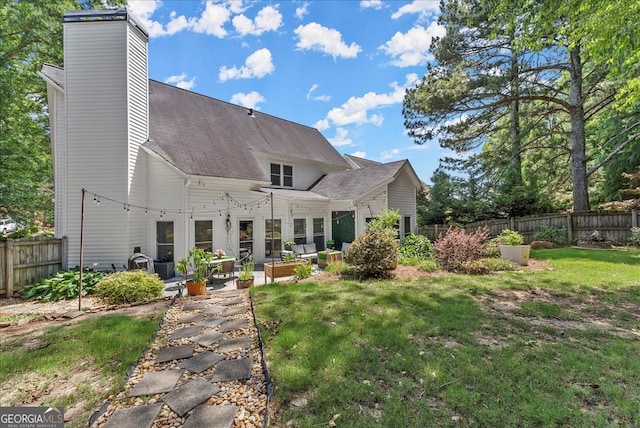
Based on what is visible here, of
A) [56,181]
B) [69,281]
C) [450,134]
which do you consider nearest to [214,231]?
[69,281]

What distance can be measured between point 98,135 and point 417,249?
41.8ft

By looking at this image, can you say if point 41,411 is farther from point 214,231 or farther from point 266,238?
point 266,238

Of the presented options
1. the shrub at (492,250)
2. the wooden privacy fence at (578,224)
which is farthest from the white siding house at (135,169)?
the wooden privacy fence at (578,224)

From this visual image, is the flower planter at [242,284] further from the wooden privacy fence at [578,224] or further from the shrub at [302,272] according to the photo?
the wooden privacy fence at [578,224]

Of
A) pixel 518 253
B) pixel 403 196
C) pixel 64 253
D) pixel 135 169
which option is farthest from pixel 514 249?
pixel 64 253

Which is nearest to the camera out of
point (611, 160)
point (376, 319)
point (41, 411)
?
point (41, 411)

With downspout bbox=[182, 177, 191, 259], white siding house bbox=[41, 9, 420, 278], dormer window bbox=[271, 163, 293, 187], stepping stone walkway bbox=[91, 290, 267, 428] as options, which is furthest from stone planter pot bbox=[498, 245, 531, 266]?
downspout bbox=[182, 177, 191, 259]

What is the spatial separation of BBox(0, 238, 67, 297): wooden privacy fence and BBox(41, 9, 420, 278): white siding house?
38cm

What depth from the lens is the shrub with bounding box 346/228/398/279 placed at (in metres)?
8.45

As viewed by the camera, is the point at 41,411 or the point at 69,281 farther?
the point at 69,281

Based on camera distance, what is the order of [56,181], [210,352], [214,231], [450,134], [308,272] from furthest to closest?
[450,134] < [214,231] < [56,181] < [308,272] < [210,352]

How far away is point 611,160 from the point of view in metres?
15.4

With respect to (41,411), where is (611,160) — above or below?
above

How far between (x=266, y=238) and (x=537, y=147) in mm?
17761
